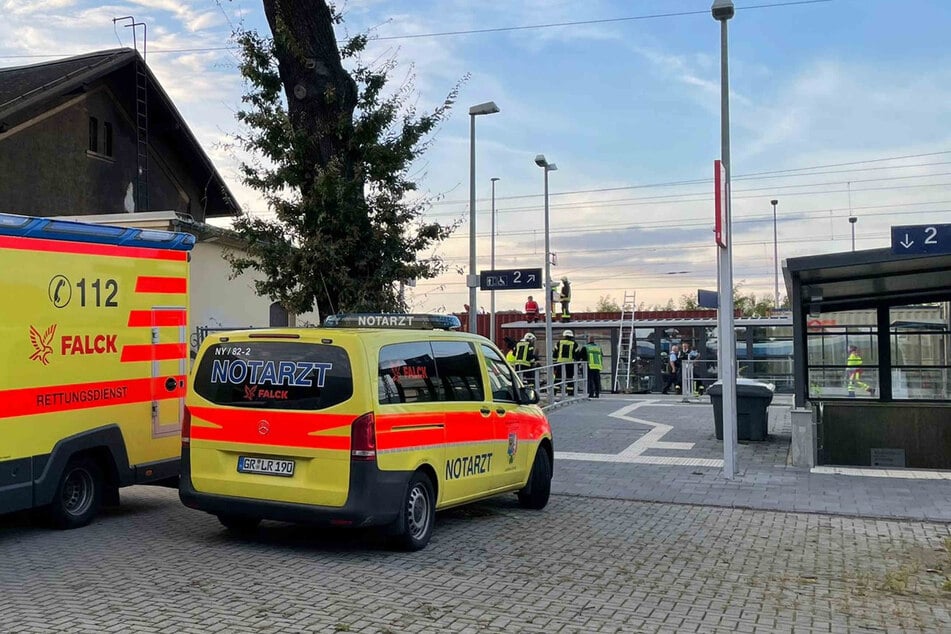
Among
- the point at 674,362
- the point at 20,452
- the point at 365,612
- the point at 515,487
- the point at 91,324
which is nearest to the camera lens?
the point at 365,612

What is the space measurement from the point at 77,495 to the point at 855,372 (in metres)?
12.1

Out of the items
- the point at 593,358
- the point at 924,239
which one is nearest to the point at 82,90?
the point at 593,358

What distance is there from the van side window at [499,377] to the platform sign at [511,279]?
28.1ft

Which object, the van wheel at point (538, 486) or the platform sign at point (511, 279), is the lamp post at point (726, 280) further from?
the platform sign at point (511, 279)

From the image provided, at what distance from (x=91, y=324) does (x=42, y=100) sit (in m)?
13.2

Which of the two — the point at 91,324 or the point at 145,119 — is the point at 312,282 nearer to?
the point at 91,324

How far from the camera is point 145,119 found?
→ 890 inches

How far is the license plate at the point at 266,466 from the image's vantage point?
281 inches

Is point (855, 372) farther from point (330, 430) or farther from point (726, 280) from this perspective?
point (330, 430)

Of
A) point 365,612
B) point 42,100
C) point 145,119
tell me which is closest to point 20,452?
point 365,612

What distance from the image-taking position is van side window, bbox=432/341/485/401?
8117mm

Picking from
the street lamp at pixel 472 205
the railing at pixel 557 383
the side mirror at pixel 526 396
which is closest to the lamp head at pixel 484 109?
the street lamp at pixel 472 205

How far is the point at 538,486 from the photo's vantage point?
9578 mm

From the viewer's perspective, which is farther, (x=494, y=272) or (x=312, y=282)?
(x=494, y=272)
